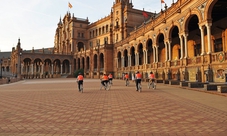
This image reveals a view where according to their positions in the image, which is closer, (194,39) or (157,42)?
(194,39)

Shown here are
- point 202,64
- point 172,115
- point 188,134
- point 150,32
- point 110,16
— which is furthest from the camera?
point 110,16

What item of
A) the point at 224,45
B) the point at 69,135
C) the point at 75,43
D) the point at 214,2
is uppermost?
the point at 75,43

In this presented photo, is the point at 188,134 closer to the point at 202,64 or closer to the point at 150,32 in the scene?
the point at 202,64

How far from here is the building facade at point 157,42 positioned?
1752 cm

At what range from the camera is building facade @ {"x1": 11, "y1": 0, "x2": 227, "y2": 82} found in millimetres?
17522

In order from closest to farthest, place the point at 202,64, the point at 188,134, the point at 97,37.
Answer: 1. the point at 188,134
2. the point at 202,64
3. the point at 97,37

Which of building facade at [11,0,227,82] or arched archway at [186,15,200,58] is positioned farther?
arched archway at [186,15,200,58]

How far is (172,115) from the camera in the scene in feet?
21.2

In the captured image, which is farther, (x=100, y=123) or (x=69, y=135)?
(x=100, y=123)

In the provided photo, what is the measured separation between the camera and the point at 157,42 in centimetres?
2872

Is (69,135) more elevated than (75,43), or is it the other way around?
(75,43)

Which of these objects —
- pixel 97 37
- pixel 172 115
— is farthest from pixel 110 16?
pixel 172 115

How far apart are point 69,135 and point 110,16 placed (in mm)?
63247

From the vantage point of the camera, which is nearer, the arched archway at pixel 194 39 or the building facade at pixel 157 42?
the building facade at pixel 157 42
